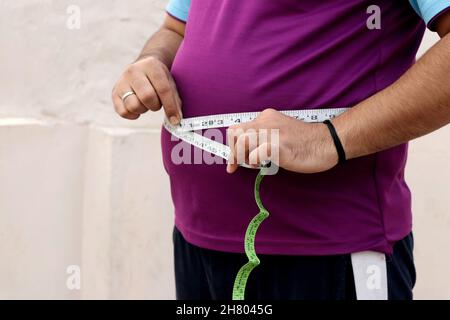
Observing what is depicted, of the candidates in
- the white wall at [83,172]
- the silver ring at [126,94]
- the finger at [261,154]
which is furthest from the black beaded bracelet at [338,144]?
the white wall at [83,172]

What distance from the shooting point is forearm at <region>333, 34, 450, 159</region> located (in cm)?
97

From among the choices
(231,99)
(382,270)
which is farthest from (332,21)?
(382,270)

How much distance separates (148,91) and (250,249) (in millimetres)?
393

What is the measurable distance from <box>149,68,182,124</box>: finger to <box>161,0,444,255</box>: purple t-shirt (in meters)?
0.05

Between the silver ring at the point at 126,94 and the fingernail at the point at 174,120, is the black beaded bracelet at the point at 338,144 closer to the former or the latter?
the fingernail at the point at 174,120

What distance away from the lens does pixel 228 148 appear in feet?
3.76

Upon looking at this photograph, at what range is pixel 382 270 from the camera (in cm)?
→ 116

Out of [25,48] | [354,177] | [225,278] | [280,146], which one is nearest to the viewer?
[280,146]

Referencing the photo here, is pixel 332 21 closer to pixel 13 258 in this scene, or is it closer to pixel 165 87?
pixel 165 87

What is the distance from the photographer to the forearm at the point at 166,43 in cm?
146

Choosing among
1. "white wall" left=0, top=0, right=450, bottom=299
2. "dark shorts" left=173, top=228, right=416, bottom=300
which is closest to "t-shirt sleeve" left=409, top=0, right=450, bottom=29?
"dark shorts" left=173, top=228, right=416, bottom=300

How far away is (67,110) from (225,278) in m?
1.24

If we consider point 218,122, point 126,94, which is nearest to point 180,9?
point 126,94

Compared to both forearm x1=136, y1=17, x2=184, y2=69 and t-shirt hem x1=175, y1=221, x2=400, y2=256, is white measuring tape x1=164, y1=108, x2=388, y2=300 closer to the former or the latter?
t-shirt hem x1=175, y1=221, x2=400, y2=256
